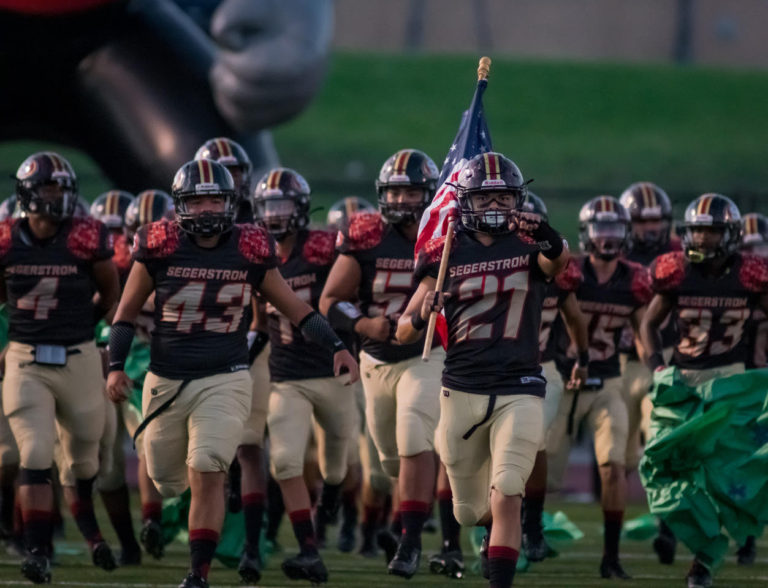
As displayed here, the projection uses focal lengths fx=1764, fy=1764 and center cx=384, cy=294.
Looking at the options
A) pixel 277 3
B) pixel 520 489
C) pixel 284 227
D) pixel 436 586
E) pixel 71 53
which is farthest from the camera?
pixel 277 3

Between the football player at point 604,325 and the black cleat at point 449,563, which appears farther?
the football player at point 604,325

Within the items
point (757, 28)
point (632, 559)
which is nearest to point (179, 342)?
point (632, 559)

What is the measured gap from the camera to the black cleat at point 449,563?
8.39m

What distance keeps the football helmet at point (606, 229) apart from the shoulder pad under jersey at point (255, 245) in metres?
2.65

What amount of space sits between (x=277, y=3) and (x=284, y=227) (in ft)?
16.4

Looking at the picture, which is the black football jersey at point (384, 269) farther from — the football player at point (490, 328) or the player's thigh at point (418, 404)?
the football player at point (490, 328)

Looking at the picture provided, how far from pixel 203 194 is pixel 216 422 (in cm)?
97

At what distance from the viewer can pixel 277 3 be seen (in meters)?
13.7

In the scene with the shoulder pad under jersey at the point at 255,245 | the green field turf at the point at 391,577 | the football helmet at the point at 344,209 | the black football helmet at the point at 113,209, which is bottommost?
the green field turf at the point at 391,577

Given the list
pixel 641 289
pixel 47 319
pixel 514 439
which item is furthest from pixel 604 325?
pixel 47 319

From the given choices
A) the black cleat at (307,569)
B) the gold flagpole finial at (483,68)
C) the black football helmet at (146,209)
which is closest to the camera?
the gold flagpole finial at (483,68)

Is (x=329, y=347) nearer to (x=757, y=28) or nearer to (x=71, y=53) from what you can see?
(x=71, y=53)

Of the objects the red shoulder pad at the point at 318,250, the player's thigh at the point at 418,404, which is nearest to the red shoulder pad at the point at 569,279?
the player's thigh at the point at 418,404

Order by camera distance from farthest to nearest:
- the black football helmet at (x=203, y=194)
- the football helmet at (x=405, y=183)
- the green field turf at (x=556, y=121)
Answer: the green field turf at (x=556, y=121) < the football helmet at (x=405, y=183) < the black football helmet at (x=203, y=194)
